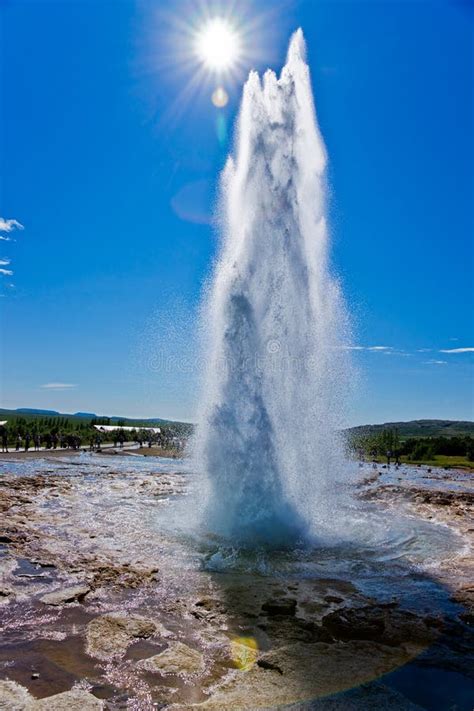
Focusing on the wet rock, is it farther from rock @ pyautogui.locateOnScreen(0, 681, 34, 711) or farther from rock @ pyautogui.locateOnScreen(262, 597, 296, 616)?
rock @ pyautogui.locateOnScreen(0, 681, 34, 711)

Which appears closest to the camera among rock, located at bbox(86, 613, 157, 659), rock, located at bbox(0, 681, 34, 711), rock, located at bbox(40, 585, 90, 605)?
rock, located at bbox(0, 681, 34, 711)

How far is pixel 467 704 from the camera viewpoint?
667cm

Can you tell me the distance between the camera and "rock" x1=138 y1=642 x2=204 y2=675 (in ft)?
23.8

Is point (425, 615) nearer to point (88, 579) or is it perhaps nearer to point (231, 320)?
point (88, 579)

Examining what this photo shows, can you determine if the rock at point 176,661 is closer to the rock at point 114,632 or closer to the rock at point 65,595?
the rock at point 114,632

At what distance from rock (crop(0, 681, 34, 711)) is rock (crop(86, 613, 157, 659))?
50.1 inches

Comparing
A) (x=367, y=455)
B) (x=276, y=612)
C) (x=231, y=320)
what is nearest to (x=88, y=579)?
(x=276, y=612)

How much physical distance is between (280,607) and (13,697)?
522 centimetres

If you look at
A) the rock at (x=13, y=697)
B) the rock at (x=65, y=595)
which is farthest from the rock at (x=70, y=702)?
the rock at (x=65, y=595)

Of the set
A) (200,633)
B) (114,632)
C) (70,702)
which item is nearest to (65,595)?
(114,632)

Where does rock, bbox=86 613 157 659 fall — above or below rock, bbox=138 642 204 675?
above

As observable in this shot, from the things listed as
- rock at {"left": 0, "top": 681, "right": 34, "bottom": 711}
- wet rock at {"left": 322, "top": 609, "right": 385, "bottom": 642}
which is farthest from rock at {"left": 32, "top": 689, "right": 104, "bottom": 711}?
wet rock at {"left": 322, "top": 609, "right": 385, "bottom": 642}

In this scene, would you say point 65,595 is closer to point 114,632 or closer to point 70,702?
point 114,632

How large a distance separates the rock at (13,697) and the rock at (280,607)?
4.81 metres
